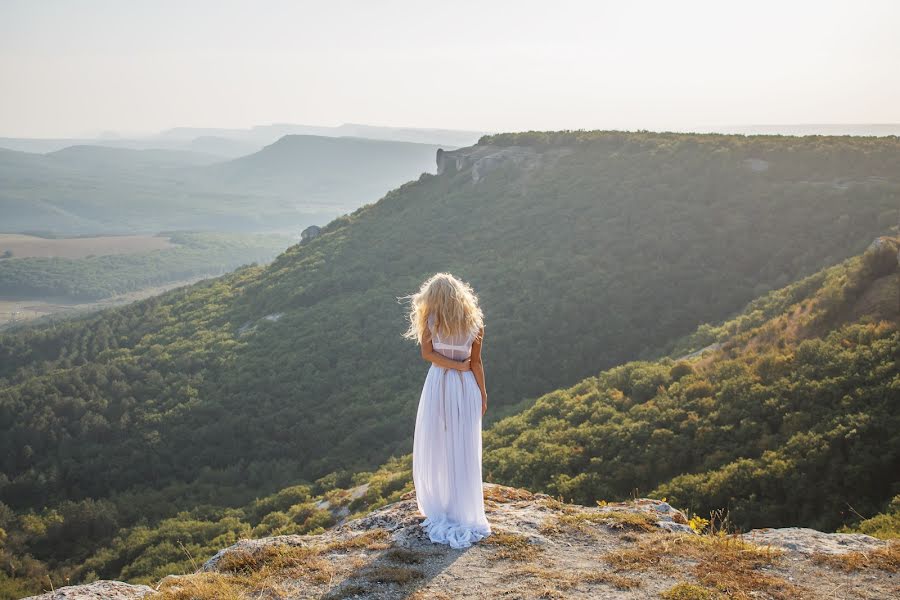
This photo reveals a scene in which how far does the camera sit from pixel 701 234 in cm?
3209

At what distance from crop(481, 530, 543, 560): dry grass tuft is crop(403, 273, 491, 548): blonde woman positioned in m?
0.14

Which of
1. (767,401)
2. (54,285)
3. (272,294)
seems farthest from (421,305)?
(54,285)

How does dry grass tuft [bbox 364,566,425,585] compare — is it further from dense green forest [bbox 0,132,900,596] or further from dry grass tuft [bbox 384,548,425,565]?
dense green forest [bbox 0,132,900,596]

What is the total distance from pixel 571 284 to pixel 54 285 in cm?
18463

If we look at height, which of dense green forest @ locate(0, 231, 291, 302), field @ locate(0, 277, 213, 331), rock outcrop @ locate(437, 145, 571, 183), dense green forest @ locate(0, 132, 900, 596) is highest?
rock outcrop @ locate(437, 145, 571, 183)

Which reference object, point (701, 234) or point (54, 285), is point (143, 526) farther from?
point (54, 285)

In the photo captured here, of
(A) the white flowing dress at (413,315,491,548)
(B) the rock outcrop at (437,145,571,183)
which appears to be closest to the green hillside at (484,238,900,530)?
(A) the white flowing dress at (413,315,491,548)

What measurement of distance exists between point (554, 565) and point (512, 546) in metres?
0.54

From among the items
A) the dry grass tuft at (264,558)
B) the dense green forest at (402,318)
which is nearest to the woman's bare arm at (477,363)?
the dry grass tuft at (264,558)

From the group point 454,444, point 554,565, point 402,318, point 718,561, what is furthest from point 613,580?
point 402,318

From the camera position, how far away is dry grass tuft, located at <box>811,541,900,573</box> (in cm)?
562

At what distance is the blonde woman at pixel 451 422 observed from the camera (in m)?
6.36

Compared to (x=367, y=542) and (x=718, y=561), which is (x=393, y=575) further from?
(x=718, y=561)

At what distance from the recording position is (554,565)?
19.7ft
